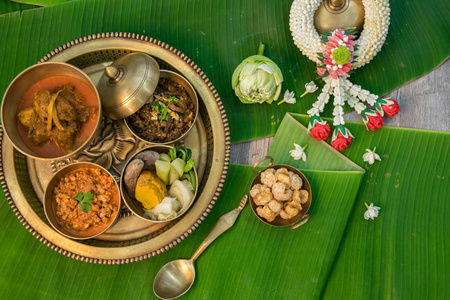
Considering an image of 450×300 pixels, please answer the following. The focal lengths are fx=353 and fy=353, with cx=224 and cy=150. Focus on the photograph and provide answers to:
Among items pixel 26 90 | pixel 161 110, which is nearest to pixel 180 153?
pixel 161 110

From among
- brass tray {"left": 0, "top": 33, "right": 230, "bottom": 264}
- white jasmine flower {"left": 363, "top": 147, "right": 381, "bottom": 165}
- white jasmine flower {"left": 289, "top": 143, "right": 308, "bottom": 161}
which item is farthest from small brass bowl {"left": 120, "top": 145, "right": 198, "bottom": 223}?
white jasmine flower {"left": 363, "top": 147, "right": 381, "bottom": 165}

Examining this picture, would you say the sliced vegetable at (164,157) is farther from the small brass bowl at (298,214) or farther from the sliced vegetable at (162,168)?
the small brass bowl at (298,214)

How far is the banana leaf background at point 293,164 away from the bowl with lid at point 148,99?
329mm

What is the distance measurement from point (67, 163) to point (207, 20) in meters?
1.28

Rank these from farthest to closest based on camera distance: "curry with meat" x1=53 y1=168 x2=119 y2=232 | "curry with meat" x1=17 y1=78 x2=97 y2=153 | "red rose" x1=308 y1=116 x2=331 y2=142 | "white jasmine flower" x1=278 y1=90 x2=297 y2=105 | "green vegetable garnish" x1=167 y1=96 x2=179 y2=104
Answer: "white jasmine flower" x1=278 y1=90 x2=297 y2=105 → "red rose" x1=308 y1=116 x2=331 y2=142 → "green vegetable garnish" x1=167 y1=96 x2=179 y2=104 → "curry with meat" x1=53 y1=168 x2=119 y2=232 → "curry with meat" x1=17 y1=78 x2=97 y2=153

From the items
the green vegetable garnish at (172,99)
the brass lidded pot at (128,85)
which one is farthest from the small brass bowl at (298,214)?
the brass lidded pot at (128,85)

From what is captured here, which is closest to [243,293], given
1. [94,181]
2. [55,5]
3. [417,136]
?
[94,181]

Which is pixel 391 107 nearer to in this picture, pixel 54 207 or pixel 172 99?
pixel 172 99

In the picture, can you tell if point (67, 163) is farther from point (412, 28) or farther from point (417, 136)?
point (412, 28)

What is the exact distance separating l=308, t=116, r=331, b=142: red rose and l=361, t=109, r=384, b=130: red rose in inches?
10.2

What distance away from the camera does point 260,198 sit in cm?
211

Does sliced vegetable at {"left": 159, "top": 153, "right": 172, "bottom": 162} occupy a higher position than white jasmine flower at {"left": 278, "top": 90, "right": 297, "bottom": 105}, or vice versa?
white jasmine flower at {"left": 278, "top": 90, "right": 297, "bottom": 105}

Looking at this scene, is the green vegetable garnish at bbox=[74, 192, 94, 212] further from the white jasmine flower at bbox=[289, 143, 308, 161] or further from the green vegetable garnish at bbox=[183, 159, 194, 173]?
the white jasmine flower at bbox=[289, 143, 308, 161]

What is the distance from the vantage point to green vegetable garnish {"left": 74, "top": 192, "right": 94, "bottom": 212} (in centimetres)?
195
